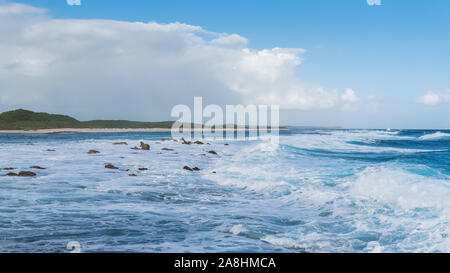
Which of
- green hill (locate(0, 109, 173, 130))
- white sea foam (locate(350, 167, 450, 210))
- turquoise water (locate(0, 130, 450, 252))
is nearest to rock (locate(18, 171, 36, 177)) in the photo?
turquoise water (locate(0, 130, 450, 252))

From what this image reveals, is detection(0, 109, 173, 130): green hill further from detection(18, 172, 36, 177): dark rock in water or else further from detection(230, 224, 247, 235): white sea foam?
detection(230, 224, 247, 235): white sea foam

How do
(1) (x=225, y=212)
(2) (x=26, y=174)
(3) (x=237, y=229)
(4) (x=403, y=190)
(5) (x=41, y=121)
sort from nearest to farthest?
(3) (x=237, y=229)
(1) (x=225, y=212)
(4) (x=403, y=190)
(2) (x=26, y=174)
(5) (x=41, y=121)

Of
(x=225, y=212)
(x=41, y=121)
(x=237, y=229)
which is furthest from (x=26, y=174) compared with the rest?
(x=41, y=121)

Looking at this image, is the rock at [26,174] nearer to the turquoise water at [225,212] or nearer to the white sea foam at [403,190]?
the turquoise water at [225,212]

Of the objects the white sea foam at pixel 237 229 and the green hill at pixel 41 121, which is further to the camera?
the green hill at pixel 41 121

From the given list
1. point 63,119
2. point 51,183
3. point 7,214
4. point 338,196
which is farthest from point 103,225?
point 63,119

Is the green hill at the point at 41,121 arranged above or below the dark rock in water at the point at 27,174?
above

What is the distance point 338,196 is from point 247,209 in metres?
3.63

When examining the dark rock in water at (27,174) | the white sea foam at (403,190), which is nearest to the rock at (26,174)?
the dark rock in water at (27,174)

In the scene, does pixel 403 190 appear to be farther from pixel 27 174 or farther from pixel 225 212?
pixel 27 174

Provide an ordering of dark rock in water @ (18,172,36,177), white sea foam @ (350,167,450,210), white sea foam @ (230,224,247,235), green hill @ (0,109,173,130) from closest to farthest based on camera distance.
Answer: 1. white sea foam @ (230,224,247,235)
2. white sea foam @ (350,167,450,210)
3. dark rock in water @ (18,172,36,177)
4. green hill @ (0,109,173,130)
